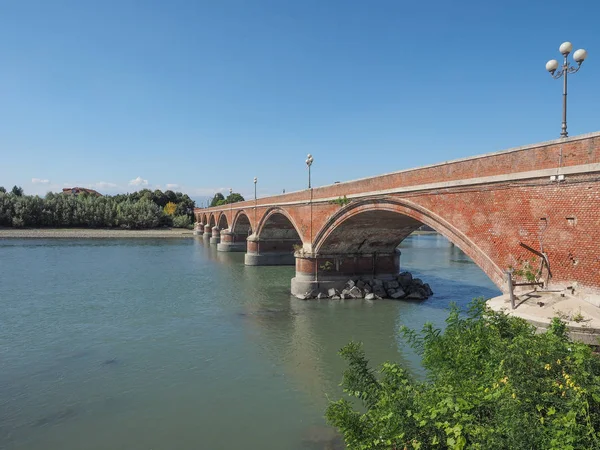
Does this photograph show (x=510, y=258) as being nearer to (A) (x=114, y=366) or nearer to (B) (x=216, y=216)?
(A) (x=114, y=366)

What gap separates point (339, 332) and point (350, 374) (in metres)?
9.15

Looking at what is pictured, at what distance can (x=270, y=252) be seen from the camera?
36.1m

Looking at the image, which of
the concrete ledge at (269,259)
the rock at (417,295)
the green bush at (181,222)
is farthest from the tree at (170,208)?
the rock at (417,295)

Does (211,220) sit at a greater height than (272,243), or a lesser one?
greater

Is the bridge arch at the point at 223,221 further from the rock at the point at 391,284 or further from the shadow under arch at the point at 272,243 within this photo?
the rock at the point at 391,284

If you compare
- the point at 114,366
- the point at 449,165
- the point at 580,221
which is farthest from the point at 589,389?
the point at 114,366

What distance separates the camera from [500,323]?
266 inches

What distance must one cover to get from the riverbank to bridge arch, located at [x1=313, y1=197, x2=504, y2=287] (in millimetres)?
52458

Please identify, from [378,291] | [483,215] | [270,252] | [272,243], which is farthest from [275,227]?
[483,215]

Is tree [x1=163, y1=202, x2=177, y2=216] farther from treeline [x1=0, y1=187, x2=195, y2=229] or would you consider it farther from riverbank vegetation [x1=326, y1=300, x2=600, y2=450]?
riverbank vegetation [x1=326, y1=300, x2=600, y2=450]

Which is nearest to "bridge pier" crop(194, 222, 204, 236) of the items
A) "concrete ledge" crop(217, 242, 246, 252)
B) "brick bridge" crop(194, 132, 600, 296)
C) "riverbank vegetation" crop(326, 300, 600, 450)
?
"concrete ledge" crop(217, 242, 246, 252)

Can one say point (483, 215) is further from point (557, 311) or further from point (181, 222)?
point (181, 222)

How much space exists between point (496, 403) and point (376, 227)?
655 inches

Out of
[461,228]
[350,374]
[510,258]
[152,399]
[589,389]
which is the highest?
[461,228]
